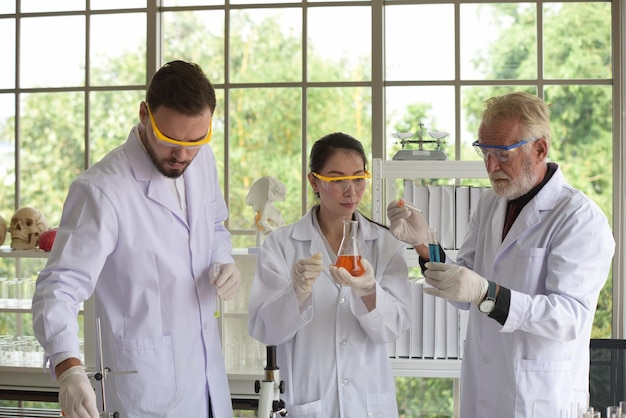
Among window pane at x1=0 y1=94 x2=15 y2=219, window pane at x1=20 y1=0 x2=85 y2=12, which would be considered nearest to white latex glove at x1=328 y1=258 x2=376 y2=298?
window pane at x1=20 y1=0 x2=85 y2=12

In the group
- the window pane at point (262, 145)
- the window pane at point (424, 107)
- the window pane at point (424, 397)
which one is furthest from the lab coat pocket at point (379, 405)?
the window pane at point (424, 397)

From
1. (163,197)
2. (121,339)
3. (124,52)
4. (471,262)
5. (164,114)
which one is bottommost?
(121,339)

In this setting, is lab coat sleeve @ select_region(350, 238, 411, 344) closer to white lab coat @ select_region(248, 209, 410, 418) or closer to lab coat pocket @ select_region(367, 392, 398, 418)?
white lab coat @ select_region(248, 209, 410, 418)

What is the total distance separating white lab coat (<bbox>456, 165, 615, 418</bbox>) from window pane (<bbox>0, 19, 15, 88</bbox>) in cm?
387

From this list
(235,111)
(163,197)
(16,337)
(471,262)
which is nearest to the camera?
(163,197)

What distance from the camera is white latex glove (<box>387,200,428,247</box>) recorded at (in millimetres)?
2605

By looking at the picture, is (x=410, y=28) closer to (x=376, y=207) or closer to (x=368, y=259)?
(x=376, y=207)

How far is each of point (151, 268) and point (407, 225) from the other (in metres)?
0.89

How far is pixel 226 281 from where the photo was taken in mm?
2305

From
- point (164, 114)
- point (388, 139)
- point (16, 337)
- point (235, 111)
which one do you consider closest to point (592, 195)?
point (388, 139)

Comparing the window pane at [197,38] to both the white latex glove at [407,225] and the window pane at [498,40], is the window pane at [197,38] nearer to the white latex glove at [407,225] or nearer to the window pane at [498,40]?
the window pane at [498,40]

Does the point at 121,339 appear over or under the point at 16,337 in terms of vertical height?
over

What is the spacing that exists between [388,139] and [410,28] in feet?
2.49

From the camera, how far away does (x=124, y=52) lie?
561cm
